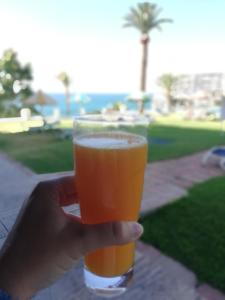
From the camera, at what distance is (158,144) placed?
767 cm

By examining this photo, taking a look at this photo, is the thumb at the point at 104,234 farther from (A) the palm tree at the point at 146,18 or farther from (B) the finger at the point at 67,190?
(A) the palm tree at the point at 146,18

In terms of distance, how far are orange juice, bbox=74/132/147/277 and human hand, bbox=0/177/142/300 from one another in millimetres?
59

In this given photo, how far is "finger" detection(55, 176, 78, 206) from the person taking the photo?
0.78 meters

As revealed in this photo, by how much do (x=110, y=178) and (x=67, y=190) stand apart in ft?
0.66

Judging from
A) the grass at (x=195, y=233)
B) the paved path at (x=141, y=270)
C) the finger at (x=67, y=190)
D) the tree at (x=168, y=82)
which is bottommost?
the grass at (x=195, y=233)

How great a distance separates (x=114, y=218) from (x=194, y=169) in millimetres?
4707

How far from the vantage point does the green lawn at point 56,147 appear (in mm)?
1268

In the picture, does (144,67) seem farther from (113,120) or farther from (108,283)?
(108,283)

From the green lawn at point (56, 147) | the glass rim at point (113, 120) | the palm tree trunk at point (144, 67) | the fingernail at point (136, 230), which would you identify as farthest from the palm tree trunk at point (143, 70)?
the fingernail at point (136, 230)

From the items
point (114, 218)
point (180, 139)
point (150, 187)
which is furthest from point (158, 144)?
point (114, 218)

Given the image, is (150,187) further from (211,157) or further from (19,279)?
(19,279)

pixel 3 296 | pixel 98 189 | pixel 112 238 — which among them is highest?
pixel 98 189

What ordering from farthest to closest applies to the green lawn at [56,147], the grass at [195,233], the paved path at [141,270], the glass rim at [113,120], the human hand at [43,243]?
the grass at [195,233]
the green lawn at [56,147]
the paved path at [141,270]
the glass rim at [113,120]
the human hand at [43,243]

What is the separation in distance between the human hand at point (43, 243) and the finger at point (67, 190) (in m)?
0.11
